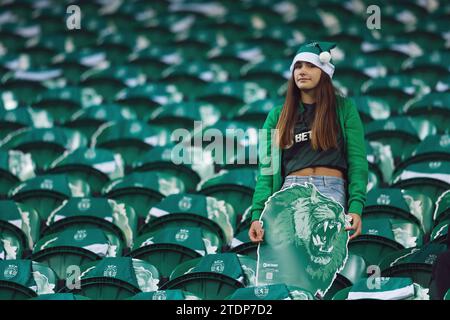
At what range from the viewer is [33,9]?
12117mm

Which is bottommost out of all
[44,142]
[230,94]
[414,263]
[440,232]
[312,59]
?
[414,263]

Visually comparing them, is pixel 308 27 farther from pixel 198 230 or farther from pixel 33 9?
pixel 198 230

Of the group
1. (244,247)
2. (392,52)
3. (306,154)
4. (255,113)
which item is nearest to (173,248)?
(244,247)

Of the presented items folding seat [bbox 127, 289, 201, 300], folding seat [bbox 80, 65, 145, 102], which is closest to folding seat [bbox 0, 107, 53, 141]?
folding seat [bbox 80, 65, 145, 102]

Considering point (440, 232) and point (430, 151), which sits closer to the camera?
point (440, 232)

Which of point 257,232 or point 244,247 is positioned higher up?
point 257,232

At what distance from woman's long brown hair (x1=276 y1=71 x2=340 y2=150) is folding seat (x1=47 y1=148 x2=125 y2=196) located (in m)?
2.41

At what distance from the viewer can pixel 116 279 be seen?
17.9 ft

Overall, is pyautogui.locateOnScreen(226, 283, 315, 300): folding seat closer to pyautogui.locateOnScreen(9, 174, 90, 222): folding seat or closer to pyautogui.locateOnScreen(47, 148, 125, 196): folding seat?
pyautogui.locateOnScreen(9, 174, 90, 222): folding seat

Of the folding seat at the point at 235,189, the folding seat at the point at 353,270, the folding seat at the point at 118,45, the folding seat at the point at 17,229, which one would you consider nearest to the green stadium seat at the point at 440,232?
the folding seat at the point at 353,270

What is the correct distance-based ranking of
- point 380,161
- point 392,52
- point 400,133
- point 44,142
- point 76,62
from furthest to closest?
point 76,62 → point 392,52 → point 44,142 → point 400,133 → point 380,161

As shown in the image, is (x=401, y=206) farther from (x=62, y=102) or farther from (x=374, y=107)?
(x=62, y=102)

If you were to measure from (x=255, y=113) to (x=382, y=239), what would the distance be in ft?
9.08

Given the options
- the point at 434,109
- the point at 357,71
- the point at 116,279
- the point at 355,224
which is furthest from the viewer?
the point at 357,71
